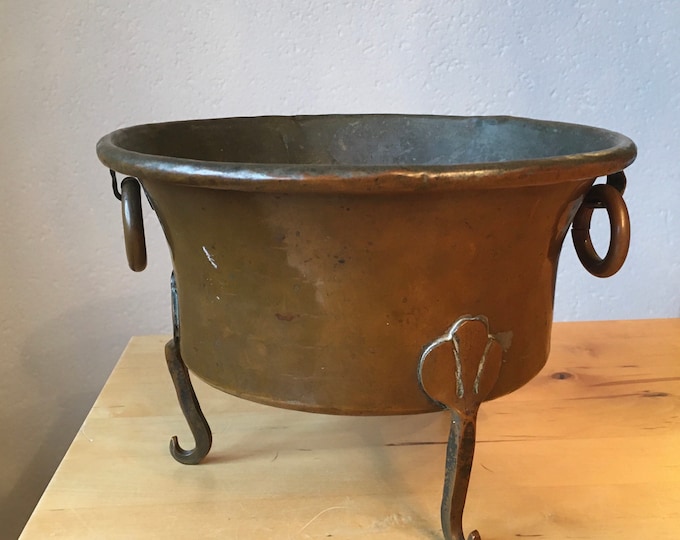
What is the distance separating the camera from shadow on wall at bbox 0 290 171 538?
1497 millimetres

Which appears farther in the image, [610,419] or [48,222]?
[48,222]

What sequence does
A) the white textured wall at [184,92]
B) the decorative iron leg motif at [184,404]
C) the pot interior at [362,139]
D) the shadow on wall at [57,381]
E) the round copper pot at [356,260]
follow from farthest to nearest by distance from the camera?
the shadow on wall at [57,381] → the white textured wall at [184,92] → the pot interior at [362,139] → the decorative iron leg motif at [184,404] → the round copper pot at [356,260]

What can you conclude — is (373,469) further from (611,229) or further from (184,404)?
(611,229)

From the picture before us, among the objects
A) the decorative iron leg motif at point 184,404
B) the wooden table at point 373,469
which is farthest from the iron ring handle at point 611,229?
the decorative iron leg motif at point 184,404

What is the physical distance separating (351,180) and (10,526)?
1.32 metres

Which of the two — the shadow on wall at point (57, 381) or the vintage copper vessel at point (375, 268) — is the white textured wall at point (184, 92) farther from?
the vintage copper vessel at point (375, 268)

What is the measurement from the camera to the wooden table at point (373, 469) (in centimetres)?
85

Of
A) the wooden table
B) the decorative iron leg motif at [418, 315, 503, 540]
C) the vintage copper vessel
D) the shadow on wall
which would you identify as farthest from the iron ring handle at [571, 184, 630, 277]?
the shadow on wall

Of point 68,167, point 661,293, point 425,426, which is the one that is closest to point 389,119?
point 425,426

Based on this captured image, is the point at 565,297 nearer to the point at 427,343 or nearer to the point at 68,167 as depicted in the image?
the point at 427,343

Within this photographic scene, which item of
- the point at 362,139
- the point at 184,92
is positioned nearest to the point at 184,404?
the point at 362,139

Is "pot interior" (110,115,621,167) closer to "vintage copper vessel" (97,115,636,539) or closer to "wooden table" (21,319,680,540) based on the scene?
"vintage copper vessel" (97,115,636,539)

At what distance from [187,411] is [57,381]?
709 millimetres

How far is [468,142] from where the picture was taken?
43.9 inches
